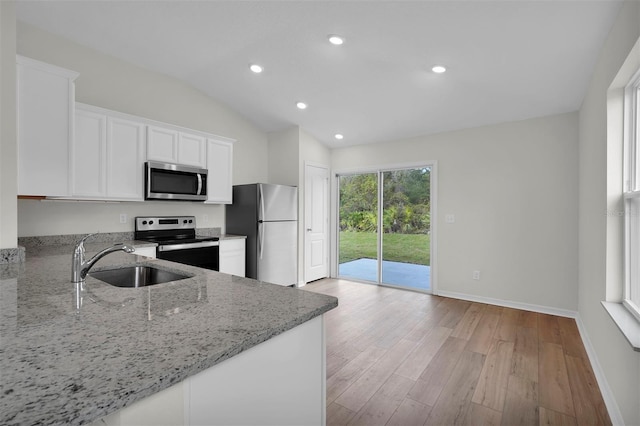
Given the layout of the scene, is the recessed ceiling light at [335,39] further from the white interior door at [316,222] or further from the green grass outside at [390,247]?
the green grass outside at [390,247]

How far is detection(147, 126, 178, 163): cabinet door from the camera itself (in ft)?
11.4

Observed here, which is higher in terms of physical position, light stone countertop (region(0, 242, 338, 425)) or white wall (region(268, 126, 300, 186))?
white wall (region(268, 126, 300, 186))

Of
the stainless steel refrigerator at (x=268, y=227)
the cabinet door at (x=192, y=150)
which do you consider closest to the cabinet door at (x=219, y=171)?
the cabinet door at (x=192, y=150)

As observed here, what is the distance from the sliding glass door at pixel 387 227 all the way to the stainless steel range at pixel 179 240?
2398 millimetres

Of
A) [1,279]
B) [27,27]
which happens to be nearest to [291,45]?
[27,27]

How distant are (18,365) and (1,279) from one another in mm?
1171

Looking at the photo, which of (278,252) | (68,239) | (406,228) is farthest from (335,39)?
(68,239)

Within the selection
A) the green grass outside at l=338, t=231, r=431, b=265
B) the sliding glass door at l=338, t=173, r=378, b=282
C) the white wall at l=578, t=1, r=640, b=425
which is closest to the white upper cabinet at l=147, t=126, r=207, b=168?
the sliding glass door at l=338, t=173, r=378, b=282

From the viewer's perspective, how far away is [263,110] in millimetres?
4516

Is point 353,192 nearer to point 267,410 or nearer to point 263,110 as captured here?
point 263,110

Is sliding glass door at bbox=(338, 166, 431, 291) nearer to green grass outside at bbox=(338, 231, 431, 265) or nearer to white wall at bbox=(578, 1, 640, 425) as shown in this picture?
green grass outside at bbox=(338, 231, 431, 265)

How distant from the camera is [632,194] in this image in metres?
1.87

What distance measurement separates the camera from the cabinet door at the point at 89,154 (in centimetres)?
295

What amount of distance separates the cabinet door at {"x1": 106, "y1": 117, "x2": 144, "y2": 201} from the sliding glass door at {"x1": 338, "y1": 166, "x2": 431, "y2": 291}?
10.4ft
